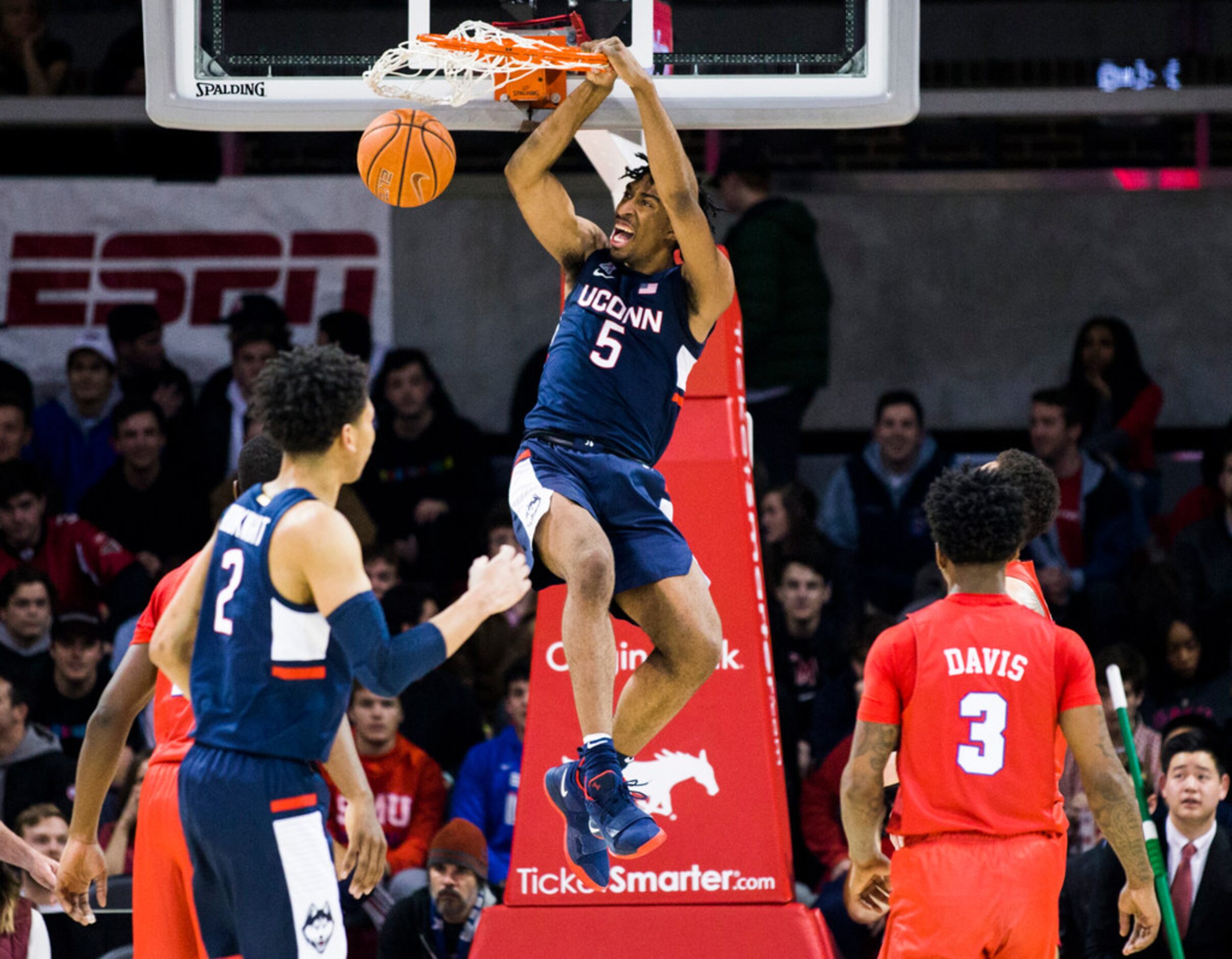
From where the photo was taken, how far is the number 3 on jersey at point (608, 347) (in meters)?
5.89

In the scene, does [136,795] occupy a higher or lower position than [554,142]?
lower

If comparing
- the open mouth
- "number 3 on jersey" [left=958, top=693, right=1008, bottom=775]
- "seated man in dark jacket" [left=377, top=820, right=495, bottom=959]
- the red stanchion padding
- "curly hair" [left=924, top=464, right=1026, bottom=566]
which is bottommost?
"seated man in dark jacket" [left=377, top=820, right=495, bottom=959]

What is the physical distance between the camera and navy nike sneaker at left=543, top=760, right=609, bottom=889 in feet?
18.3

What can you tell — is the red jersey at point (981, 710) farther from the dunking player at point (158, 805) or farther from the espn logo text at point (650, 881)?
the dunking player at point (158, 805)

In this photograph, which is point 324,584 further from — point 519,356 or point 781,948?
point 519,356

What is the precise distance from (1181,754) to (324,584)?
13.4 feet

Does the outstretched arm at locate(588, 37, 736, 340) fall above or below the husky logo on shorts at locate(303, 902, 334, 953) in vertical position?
above

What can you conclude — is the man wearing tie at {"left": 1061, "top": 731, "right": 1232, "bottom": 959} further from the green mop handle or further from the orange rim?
the orange rim

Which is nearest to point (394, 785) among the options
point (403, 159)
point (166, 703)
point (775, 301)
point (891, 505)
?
point (166, 703)

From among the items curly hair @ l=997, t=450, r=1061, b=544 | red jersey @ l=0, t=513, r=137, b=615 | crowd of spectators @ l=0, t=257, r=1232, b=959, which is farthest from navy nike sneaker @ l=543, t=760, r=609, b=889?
red jersey @ l=0, t=513, r=137, b=615

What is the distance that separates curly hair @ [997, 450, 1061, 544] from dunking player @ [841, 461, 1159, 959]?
521 mm

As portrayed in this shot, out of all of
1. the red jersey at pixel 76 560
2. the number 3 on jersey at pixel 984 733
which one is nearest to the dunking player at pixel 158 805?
the number 3 on jersey at pixel 984 733

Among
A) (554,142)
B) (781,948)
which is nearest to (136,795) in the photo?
(781,948)

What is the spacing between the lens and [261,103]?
20.2ft
